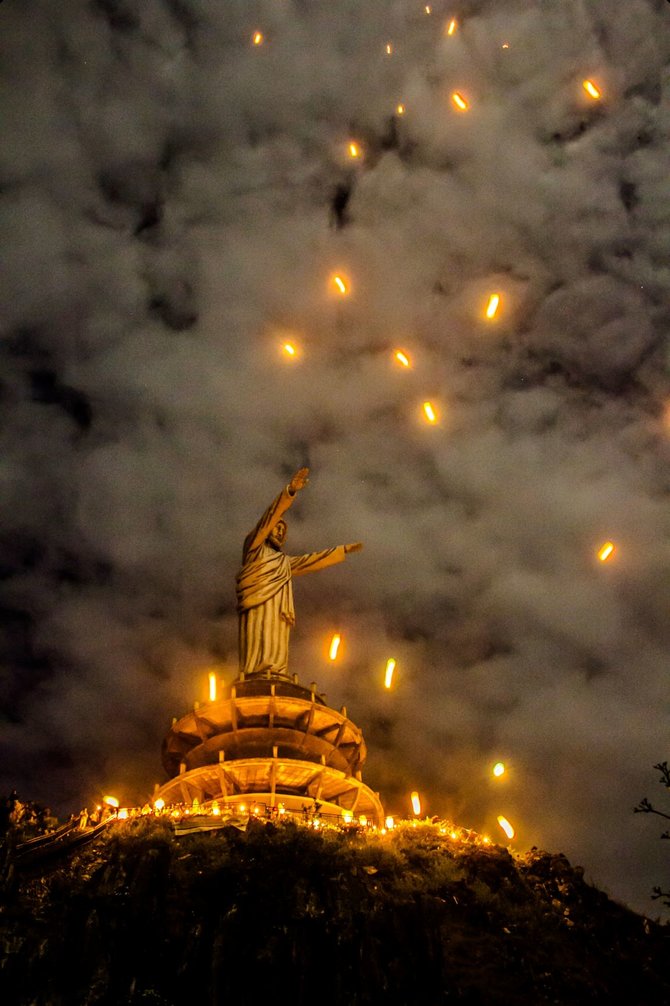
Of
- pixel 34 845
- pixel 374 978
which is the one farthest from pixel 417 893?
pixel 34 845

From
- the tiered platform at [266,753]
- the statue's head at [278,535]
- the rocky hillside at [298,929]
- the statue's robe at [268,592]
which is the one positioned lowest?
the rocky hillside at [298,929]

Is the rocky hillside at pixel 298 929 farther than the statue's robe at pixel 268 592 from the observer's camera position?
No

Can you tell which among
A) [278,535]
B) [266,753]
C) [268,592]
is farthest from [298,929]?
[278,535]

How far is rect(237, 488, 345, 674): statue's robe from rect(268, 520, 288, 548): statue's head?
0.63 ft

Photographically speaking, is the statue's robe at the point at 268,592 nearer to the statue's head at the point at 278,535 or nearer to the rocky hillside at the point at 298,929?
the statue's head at the point at 278,535

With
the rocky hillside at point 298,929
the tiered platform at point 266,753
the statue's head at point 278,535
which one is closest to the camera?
the rocky hillside at point 298,929

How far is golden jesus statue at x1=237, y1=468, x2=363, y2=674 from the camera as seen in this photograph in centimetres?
2888

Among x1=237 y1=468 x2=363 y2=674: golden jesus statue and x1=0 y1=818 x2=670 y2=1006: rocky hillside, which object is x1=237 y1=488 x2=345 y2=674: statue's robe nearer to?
x1=237 y1=468 x2=363 y2=674: golden jesus statue

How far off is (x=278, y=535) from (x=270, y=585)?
9.92ft

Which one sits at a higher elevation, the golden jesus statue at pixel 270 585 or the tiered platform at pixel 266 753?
the golden jesus statue at pixel 270 585

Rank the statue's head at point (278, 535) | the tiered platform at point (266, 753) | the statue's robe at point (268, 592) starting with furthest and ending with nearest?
the statue's head at point (278, 535)
the statue's robe at point (268, 592)
the tiered platform at point (266, 753)

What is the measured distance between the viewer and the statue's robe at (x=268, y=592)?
28844 millimetres

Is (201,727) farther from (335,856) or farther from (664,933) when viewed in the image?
(664,933)

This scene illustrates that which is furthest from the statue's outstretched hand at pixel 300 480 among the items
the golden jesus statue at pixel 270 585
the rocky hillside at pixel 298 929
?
the rocky hillside at pixel 298 929
